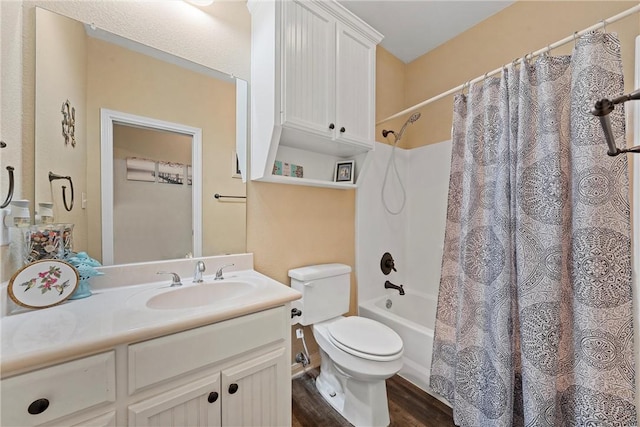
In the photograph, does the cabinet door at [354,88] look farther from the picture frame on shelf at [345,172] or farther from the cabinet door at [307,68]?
the picture frame on shelf at [345,172]

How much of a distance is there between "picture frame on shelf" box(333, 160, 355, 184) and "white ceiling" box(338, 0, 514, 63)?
3.84 feet

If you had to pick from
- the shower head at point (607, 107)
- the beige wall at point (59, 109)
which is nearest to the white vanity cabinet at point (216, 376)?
the beige wall at point (59, 109)

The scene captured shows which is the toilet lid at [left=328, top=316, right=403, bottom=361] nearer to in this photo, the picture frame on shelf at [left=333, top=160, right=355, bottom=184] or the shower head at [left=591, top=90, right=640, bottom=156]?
the picture frame on shelf at [left=333, top=160, right=355, bottom=184]

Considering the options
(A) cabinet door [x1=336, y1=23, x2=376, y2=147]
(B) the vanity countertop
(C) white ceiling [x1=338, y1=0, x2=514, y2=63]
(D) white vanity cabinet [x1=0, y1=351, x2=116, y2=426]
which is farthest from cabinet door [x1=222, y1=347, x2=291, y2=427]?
(C) white ceiling [x1=338, y1=0, x2=514, y2=63]

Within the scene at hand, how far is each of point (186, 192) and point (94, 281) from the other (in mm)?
559

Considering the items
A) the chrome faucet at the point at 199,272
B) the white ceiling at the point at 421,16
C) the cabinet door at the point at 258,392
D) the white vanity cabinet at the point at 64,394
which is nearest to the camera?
the white vanity cabinet at the point at 64,394

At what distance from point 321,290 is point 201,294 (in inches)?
29.4

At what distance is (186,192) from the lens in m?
1.36

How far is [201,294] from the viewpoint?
1.24 meters

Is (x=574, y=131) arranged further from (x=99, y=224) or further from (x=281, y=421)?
(x=99, y=224)

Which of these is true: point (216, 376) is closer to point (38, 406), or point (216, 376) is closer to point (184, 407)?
point (184, 407)

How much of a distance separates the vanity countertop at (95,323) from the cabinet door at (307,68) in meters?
0.97

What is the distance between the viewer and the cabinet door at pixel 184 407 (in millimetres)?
792

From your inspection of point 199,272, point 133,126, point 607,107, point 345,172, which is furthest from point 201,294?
point 607,107
